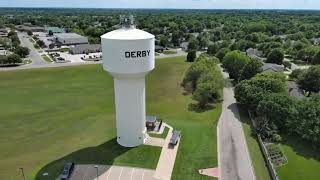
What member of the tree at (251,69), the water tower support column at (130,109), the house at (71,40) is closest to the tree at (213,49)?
the tree at (251,69)

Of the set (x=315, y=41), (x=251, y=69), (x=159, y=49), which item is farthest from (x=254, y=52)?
(x=315, y=41)

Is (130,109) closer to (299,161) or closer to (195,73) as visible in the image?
(299,161)

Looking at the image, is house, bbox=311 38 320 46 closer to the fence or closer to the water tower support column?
the fence

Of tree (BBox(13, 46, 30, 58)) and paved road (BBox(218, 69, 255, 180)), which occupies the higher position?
tree (BBox(13, 46, 30, 58))

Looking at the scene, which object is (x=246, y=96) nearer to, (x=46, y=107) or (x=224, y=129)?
(x=224, y=129)

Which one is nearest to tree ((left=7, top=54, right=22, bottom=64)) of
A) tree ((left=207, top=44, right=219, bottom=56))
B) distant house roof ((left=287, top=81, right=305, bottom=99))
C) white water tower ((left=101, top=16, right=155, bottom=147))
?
white water tower ((left=101, top=16, right=155, bottom=147))

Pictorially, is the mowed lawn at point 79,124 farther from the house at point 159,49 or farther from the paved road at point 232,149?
the house at point 159,49
